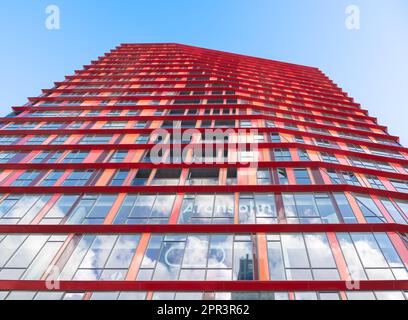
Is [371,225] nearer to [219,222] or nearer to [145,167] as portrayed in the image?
[219,222]

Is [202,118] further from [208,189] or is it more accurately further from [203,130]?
[208,189]

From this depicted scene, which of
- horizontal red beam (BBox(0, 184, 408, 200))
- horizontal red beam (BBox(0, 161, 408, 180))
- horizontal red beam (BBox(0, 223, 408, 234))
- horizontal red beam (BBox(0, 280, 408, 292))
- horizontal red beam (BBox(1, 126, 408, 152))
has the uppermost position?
horizontal red beam (BBox(1, 126, 408, 152))

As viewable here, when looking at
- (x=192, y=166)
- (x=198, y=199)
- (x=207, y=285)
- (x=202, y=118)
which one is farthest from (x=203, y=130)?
(x=207, y=285)

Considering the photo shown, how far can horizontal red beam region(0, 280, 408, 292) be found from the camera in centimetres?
1504

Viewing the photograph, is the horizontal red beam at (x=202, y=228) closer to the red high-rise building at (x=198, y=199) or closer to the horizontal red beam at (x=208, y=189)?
the red high-rise building at (x=198, y=199)

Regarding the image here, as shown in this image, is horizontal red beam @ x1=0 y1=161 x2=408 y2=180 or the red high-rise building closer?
the red high-rise building

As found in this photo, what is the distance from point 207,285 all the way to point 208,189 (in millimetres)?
7987

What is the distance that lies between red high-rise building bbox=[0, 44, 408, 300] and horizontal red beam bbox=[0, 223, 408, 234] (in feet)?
0.20

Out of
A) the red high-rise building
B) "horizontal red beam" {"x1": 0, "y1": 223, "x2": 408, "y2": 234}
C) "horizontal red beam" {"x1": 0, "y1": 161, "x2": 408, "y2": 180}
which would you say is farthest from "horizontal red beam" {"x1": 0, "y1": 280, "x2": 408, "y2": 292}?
"horizontal red beam" {"x1": 0, "y1": 161, "x2": 408, "y2": 180}

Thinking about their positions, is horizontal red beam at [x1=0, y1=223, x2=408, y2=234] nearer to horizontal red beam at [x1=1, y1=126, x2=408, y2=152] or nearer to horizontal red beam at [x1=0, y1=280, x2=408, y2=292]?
horizontal red beam at [x1=0, y1=280, x2=408, y2=292]

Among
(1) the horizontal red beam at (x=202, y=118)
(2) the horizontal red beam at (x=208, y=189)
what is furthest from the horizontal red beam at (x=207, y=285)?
(1) the horizontal red beam at (x=202, y=118)

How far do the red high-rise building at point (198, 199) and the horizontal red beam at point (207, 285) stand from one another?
0.17 ft

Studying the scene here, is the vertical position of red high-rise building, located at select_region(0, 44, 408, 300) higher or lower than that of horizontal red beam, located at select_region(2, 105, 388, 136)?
lower

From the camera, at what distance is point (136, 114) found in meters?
34.4
